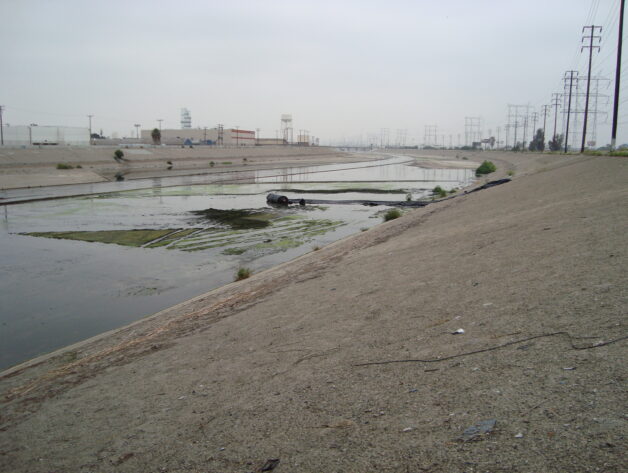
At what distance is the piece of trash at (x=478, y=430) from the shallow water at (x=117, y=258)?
938 centimetres

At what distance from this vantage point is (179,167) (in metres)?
84.4

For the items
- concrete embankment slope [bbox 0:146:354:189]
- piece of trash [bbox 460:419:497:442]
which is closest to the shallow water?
piece of trash [bbox 460:419:497:442]

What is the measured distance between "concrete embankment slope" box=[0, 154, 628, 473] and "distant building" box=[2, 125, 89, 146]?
317 ft

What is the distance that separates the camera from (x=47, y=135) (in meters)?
102

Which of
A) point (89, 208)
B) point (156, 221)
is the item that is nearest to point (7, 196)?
point (89, 208)

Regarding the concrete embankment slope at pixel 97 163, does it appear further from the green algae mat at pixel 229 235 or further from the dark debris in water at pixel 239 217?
the green algae mat at pixel 229 235

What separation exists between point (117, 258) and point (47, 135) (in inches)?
3850

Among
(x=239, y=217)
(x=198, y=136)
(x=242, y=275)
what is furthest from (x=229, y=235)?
(x=198, y=136)

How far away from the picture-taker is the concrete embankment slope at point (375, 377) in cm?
421

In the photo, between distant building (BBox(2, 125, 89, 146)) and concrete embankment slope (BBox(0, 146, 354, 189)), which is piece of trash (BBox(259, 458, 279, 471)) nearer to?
concrete embankment slope (BBox(0, 146, 354, 189))

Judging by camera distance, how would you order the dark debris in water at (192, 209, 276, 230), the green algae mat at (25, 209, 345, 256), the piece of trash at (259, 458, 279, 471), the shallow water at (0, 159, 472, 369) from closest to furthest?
the piece of trash at (259, 458, 279, 471) < the shallow water at (0, 159, 472, 369) < the green algae mat at (25, 209, 345, 256) < the dark debris in water at (192, 209, 276, 230)

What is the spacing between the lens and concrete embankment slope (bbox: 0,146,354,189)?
5478cm

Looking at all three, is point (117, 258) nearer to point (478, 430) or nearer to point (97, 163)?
point (478, 430)

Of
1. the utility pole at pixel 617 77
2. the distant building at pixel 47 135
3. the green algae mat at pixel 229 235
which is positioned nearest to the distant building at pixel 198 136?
the distant building at pixel 47 135
